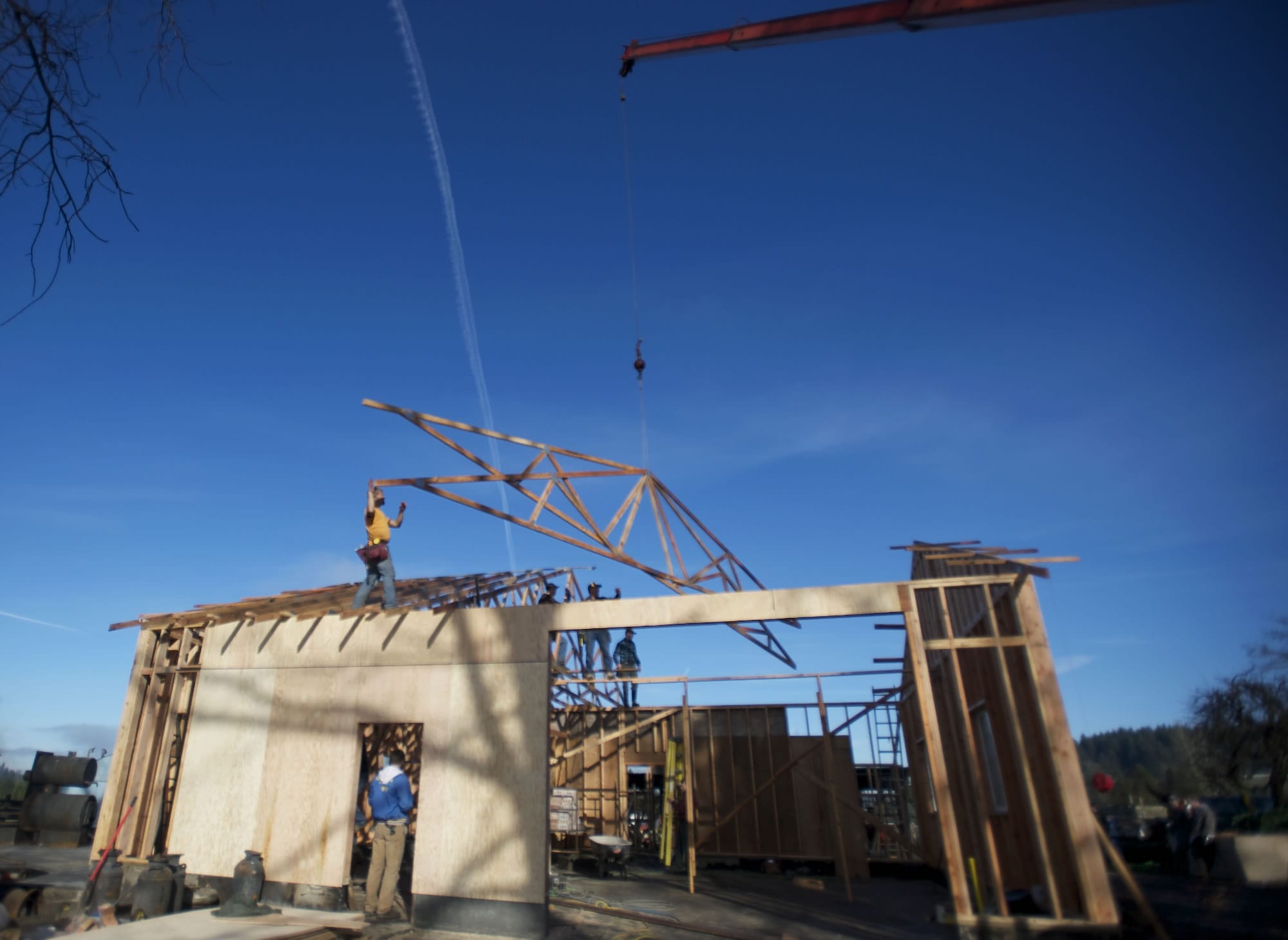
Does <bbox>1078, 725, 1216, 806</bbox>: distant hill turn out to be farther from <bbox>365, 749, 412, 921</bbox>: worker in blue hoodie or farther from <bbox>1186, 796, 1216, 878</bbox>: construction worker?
<bbox>365, 749, 412, 921</bbox>: worker in blue hoodie

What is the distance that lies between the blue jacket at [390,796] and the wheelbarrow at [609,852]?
4.97 m

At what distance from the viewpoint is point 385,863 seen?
947 centimetres

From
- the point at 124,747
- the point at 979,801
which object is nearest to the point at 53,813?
the point at 124,747

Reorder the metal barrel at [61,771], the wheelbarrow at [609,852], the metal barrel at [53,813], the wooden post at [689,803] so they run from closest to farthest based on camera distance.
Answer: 1. the wooden post at [689,803]
2. the wheelbarrow at [609,852]
3. the metal barrel at [53,813]
4. the metal barrel at [61,771]

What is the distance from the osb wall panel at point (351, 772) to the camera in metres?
8.87

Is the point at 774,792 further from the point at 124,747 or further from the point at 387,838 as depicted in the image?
the point at 124,747

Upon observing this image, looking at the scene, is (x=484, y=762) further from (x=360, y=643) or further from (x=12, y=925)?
(x=12, y=925)

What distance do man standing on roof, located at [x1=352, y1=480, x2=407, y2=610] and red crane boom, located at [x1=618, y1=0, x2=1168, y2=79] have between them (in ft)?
33.9

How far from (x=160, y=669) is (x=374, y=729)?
3647mm

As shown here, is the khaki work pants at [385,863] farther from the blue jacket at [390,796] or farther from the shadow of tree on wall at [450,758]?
the shadow of tree on wall at [450,758]

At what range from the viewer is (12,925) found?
898cm

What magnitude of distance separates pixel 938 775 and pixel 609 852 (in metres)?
8.48

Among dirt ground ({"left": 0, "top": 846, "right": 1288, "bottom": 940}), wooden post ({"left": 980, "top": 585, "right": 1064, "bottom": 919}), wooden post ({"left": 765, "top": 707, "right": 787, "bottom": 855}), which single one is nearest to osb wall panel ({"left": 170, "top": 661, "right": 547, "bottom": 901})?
dirt ground ({"left": 0, "top": 846, "right": 1288, "bottom": 940})

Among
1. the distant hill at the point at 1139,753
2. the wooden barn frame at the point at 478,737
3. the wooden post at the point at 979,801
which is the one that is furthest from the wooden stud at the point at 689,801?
the distant hill at the point at 1139,753
